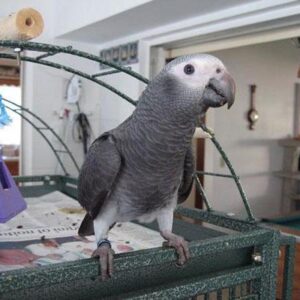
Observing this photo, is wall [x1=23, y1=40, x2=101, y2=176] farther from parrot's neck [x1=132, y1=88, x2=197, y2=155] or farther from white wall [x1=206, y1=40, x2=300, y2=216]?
parrot's neck [x1=132, y1=88, x2=197, y2=155]

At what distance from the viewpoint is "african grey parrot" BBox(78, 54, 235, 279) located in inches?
26.7

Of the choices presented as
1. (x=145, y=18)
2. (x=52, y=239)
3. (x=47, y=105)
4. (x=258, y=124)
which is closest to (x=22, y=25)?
(x=52, y=239)

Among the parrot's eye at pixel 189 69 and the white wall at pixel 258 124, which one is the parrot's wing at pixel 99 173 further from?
the white wall at pixel 258 124

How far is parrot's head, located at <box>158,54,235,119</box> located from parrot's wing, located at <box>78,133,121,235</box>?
0.16 metres

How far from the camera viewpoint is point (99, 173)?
0.74 m

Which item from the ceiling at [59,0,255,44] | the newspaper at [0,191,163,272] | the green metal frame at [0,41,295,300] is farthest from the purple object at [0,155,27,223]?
the ceiling at [59,0,255,44]

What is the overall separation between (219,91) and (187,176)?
0.27m

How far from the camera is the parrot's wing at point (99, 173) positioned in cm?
73

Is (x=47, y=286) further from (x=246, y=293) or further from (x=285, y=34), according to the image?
(x=285, y=34)

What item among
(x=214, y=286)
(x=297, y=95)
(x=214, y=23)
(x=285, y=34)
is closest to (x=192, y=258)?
(x=214, y=286)

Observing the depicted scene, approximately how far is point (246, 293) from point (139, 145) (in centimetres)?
33

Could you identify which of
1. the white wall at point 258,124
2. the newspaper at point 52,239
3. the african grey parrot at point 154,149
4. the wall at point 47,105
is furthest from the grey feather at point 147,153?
the white wall at point 258,124

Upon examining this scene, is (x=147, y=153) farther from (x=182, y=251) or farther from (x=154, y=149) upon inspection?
(x=182, y=251)

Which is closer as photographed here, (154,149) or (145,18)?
(154,149)
